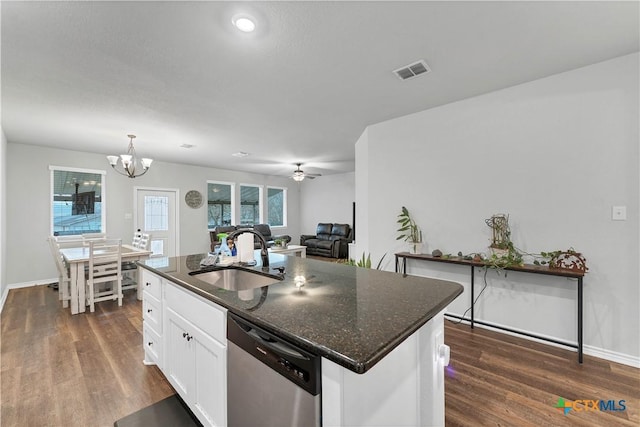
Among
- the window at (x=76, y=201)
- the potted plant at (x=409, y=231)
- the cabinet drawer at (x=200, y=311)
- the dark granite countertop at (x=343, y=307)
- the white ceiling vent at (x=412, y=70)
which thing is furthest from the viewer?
the window at (x=76, y=201)

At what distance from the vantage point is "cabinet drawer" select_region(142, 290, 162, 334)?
1.90m

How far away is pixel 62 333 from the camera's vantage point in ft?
9.16

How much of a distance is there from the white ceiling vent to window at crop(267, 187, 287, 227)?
648 centimetres

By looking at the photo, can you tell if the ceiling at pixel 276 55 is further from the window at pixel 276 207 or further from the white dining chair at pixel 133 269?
the window at pixel 276 207

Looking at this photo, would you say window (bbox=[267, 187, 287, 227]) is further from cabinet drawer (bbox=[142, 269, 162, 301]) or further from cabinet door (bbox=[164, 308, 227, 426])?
cabinet door (bbox=[164, 308, 227, 426])

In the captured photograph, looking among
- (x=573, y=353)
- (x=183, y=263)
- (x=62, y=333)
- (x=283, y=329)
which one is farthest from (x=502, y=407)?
(x=62, y=333)

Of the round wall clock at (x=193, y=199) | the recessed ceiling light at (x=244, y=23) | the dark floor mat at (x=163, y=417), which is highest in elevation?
the recessed ceiling light at (x=244, y=23)

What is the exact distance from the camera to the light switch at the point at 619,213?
2.18 m

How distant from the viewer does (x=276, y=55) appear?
6.89ft

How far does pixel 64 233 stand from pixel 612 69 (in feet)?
25.5

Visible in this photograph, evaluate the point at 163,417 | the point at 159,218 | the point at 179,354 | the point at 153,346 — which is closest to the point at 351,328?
the point at 179,354

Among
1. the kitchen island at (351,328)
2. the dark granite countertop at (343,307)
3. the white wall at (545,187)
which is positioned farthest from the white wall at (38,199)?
the white wall at (545,187)

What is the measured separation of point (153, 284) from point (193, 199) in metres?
5.17

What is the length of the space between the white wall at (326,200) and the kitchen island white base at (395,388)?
661cm
